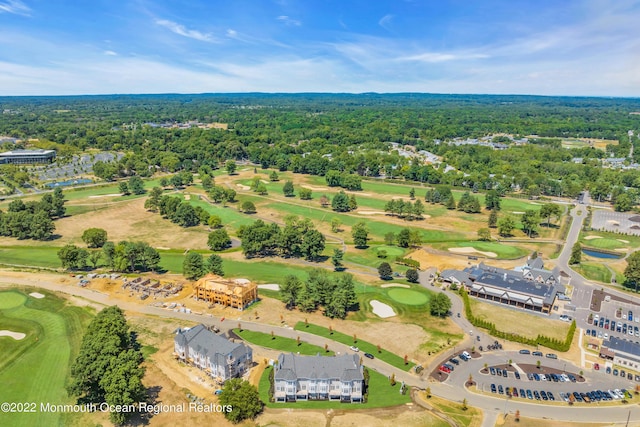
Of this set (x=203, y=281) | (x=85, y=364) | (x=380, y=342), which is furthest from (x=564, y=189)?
(x=85, y=364)

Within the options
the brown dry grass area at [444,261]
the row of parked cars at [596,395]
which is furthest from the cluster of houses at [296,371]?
the brown dry grass area at [444,261]

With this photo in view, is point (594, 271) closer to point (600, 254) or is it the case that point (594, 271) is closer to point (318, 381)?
point (600, 254)

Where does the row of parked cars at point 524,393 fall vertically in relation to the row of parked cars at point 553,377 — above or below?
above

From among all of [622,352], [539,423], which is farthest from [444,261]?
[539,423]

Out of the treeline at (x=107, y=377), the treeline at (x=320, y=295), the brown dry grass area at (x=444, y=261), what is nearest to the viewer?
the treeline at (x=107, y=377)

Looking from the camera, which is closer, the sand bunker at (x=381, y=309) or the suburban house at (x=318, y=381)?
the suburban house at (x=318, y=381)

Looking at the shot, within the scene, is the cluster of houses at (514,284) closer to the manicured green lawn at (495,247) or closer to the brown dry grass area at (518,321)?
the brown dry grass area at (518,321)
